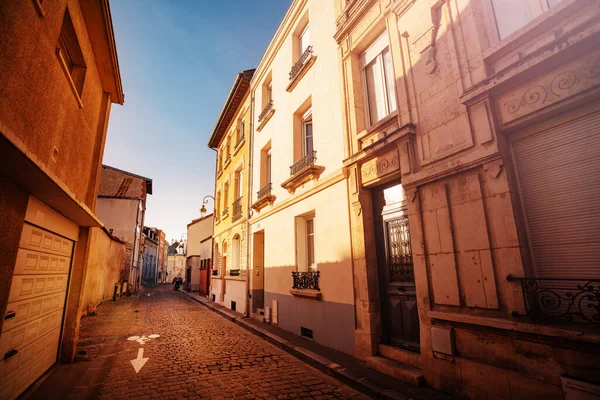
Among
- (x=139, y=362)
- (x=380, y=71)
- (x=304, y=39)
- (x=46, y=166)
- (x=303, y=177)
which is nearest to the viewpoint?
(x=46, y=166)

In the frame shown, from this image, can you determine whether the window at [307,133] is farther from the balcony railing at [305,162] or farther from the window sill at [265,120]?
the window sill at [265,120]

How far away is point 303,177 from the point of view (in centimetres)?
793

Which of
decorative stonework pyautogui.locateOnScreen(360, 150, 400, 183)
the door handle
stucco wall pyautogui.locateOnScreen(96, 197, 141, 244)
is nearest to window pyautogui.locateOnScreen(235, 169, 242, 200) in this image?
decorative stonework pyautogui.locateOnScreen(360, 150, 400, 183)

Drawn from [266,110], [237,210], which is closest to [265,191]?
[266,110]

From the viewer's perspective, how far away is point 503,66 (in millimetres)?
3779

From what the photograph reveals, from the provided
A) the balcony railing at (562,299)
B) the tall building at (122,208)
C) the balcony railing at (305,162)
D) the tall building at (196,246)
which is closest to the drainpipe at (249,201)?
the balcony railing at (305,162)

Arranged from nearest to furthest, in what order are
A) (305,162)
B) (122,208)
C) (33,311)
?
(33,311), (305,162), (122,208)

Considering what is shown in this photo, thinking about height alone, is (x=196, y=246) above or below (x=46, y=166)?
above

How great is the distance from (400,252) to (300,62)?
21.6 feet

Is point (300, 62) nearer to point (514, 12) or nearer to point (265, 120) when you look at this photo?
point (265, 120)

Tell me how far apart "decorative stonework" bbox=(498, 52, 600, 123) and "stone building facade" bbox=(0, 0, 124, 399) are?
5.23m

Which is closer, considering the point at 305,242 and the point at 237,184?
the point at 305,242

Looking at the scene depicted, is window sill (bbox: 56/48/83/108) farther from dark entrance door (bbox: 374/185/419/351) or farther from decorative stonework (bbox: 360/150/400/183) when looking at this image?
dark entrance door (bbox: 374/185/419/351)

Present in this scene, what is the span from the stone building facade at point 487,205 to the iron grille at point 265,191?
532 cm
